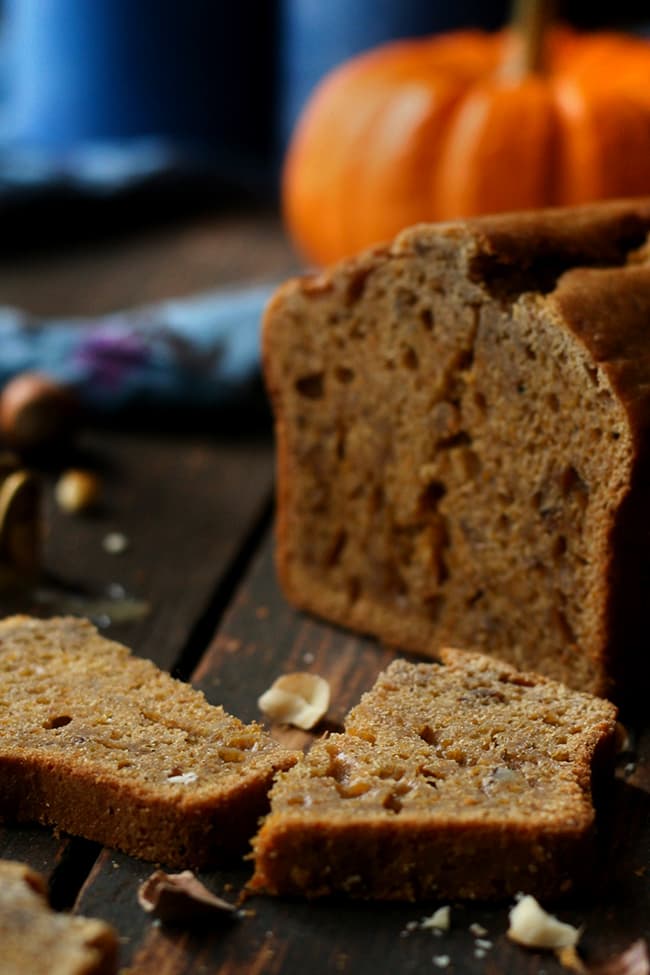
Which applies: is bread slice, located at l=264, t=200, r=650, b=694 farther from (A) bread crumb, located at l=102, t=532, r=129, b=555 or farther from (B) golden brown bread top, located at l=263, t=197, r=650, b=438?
(A) bread crumb, located at l=102, t=532, r=129, b=555

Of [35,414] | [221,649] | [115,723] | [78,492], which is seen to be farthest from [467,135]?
[115,723]

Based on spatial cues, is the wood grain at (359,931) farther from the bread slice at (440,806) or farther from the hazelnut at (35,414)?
the hazelnut at (35,414)

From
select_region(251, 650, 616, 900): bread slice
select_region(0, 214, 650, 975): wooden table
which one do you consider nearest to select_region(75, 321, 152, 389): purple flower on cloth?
select_region(0, 214, 650, 975): wooden table

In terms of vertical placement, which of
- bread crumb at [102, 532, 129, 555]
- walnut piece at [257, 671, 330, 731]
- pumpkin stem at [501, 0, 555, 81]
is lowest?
bread crumb at [102, 532, 129, 555]

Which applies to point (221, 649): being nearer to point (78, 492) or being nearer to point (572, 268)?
point (78, 492)

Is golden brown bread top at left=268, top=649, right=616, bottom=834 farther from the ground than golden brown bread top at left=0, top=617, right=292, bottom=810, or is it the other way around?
golden brown bread top at left=268, top=649, right=616, bottom=834

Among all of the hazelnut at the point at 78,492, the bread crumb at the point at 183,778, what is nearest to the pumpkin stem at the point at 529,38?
the hazelnut at the point at 78,492

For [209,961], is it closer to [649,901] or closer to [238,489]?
[649,901]
